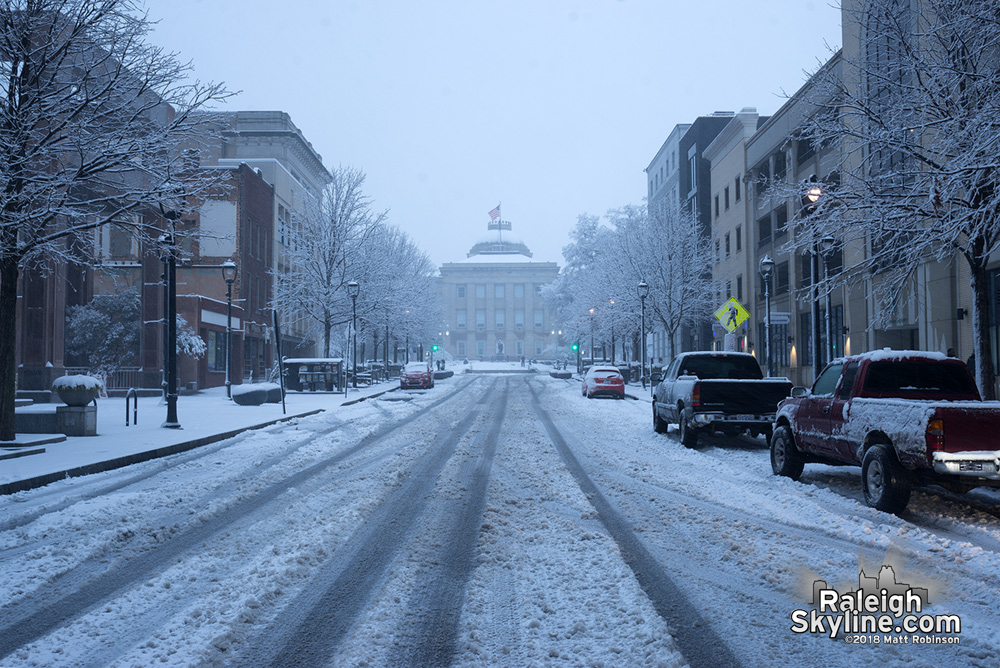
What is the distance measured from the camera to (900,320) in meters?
25.9

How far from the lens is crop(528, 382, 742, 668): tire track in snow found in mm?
4254

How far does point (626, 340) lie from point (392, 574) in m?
58.2

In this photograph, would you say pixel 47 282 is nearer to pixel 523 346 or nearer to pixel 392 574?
pixel 392 574

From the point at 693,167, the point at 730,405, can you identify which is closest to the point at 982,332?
the point at 730,405

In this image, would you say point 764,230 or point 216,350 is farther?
point 764,230

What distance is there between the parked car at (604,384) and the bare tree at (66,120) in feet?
72.6

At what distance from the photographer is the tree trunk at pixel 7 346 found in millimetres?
13172

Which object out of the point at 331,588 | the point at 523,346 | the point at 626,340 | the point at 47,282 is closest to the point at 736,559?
the point at 331,588

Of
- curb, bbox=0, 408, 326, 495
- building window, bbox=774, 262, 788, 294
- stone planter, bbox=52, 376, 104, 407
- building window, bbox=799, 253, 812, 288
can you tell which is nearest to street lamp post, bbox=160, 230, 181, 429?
curb, bbox=0, 408, 326, 495

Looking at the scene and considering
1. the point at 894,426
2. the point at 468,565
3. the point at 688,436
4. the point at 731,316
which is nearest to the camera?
the point at 468,565

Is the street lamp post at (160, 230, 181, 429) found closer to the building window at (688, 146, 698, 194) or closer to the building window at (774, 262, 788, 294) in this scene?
the building window at (774, 262, 788, 294)

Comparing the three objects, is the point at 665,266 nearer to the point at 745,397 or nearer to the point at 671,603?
the point at 745,397

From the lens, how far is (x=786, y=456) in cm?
1075

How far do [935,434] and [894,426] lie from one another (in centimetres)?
58
